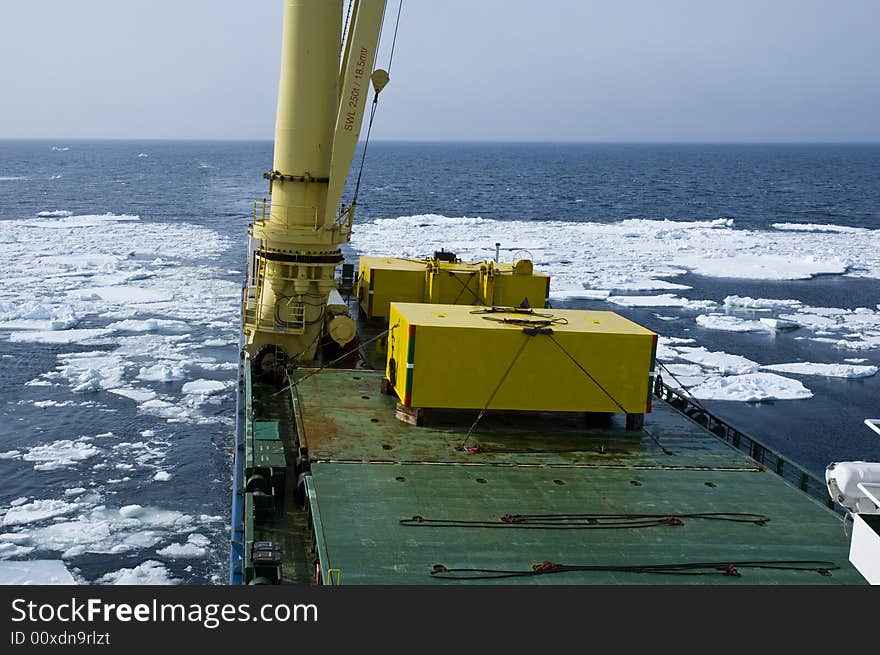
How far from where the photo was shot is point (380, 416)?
1684 cm

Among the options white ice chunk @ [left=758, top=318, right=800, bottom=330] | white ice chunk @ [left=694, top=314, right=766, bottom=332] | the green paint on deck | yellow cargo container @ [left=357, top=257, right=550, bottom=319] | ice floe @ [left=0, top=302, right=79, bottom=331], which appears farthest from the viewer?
white ice chunk @ [left=758, top=318, right=800, bottom=330]

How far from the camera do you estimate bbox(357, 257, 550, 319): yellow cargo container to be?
2389 cm

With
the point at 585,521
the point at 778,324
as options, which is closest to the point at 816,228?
the point at 778,324

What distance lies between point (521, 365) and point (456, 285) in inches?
327

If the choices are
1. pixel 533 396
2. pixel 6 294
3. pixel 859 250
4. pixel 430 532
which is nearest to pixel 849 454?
pixel 533 396

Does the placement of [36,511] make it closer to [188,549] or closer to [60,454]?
[60,454]

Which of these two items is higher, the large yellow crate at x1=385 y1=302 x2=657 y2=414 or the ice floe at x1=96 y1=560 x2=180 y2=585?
the large yellow crate at x1=385 y1=302 x2=657 y2=414

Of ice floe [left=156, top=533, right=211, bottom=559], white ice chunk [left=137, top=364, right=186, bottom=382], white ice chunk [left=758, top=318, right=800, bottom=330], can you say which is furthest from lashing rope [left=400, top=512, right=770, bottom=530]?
white ice chunk [left=758, top=318, right=800, bottom=330]

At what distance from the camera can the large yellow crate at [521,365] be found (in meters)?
16.0

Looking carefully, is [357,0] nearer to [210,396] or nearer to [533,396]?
[533,396]

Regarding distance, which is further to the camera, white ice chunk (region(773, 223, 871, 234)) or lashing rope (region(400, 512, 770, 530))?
white ice chunk (region(773, 223, 871, 234))

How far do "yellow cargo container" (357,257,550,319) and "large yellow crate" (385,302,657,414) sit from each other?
714 centimetres

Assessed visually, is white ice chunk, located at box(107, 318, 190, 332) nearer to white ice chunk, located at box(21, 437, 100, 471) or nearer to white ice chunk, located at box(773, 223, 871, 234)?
white ice chunk, located at box(21, 437, 100, 471)

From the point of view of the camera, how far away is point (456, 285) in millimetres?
24234
